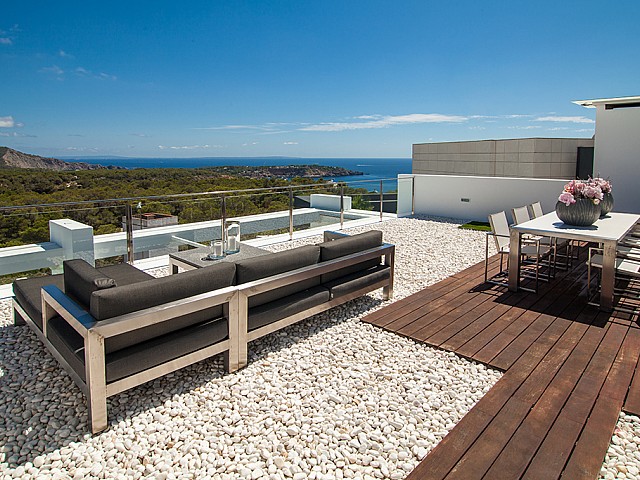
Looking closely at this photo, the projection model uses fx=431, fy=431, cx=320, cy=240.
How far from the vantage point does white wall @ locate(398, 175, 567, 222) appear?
29.0 feet

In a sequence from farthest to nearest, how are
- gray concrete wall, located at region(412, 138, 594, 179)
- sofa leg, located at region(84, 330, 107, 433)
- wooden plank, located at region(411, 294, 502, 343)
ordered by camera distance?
gray concrete wall, located at region(412, 138, 594, 179) → wooden plank, located at region(411, 294, 502, 343) → sofa leg, located at region(84, 330, 107, 433)

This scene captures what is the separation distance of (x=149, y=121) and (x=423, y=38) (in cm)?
2528

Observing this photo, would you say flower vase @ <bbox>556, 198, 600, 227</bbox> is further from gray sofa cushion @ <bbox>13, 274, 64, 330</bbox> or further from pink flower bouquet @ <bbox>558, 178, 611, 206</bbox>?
gray sofa cushion @ <bbox>13, 274, 64, 330</bbox>

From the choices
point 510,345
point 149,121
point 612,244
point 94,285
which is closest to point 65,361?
point 94,285

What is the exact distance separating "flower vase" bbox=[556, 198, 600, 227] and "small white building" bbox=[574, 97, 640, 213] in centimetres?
452

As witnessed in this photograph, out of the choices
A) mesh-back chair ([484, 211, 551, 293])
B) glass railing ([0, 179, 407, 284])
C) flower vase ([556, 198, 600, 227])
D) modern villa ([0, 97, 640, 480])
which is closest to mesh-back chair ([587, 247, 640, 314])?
modern villa ([0, 97, 640, 480])

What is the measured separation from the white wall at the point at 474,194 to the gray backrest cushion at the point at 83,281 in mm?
8257

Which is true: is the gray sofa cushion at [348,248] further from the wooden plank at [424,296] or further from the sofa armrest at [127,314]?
the sofa armrest at [127,314]

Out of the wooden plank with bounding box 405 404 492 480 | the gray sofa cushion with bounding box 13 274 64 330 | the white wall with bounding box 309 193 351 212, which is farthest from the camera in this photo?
the white wall with bounding box 309 193 351 212

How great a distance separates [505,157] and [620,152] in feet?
76.9

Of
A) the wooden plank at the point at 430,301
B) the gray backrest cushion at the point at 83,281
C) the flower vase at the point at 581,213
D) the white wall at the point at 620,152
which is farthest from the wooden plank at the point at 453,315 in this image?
the white wall at the point at 620,152

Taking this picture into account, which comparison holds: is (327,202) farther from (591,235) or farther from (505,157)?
(505,157)

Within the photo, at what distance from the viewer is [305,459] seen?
2.12 m

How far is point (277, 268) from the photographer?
3.30 meters
